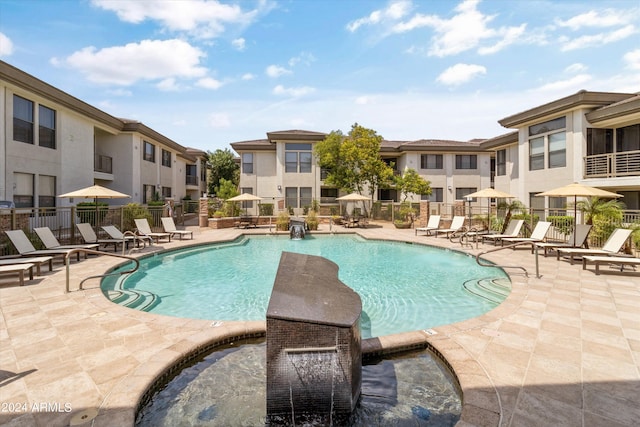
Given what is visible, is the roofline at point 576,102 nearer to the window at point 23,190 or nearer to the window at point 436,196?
the window at point 436,196

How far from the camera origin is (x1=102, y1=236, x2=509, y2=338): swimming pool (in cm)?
650

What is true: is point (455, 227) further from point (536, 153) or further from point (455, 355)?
point (455, 355)

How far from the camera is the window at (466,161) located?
95.7 feet

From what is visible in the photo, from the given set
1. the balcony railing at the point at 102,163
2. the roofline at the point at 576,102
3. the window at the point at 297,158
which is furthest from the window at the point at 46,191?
the roofline at the point at 576,102

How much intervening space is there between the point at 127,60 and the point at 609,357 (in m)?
22.5

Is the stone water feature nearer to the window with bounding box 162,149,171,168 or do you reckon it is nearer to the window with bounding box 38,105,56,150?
the window with bounding box 38,105,56,150

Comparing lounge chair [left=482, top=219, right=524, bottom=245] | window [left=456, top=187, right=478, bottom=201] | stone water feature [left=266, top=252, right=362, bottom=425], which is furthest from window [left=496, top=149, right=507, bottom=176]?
stone water feature [left=266, top=252, right=362, bottom=425]

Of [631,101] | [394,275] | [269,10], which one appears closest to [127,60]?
[269,10]

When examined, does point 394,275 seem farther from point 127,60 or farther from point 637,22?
point 127,60

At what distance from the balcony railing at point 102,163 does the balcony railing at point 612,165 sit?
2684 cm

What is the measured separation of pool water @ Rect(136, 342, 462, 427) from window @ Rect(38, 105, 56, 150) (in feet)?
53.3

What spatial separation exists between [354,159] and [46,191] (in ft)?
58.7

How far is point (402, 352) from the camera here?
4445 mm

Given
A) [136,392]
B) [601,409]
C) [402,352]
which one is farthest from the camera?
[402,352]
